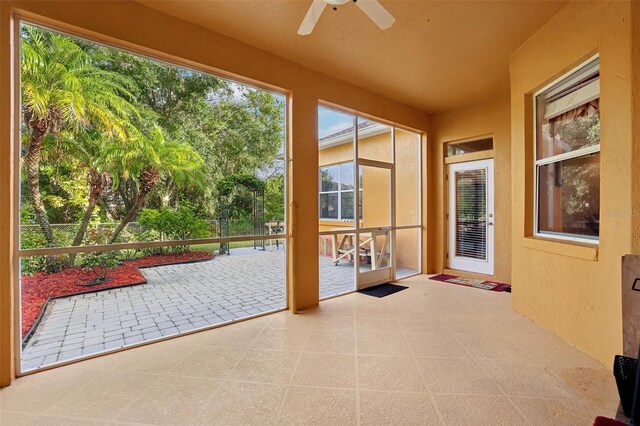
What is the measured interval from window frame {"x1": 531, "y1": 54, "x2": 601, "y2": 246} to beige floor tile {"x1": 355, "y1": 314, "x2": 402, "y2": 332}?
5.96 ft

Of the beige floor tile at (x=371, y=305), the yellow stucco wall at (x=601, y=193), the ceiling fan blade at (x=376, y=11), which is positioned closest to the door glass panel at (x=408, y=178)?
the beige floor tile at (x=371, y=305)

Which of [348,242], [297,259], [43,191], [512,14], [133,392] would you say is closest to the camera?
[133,392]

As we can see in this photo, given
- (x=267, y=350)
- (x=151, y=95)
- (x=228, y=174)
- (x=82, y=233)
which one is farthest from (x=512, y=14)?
(x=82, y=233)

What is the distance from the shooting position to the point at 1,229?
6.59 feet

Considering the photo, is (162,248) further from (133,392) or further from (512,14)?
(512,14)

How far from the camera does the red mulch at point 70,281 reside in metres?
2.27

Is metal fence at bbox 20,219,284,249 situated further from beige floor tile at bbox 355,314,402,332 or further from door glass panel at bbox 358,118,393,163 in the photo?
door glass panel at bbox 358,118,393,163

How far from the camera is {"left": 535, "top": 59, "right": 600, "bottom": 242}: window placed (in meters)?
2.48

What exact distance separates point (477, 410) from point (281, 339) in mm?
1628

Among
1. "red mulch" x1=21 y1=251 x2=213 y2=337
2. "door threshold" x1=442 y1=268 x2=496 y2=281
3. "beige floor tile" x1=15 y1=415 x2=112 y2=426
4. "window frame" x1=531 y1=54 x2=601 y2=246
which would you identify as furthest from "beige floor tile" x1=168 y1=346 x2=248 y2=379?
"door threshold" x1=442 y1=268 x2=496 y2=281

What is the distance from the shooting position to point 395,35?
115 inches

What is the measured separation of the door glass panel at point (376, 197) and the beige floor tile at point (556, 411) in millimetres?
3035

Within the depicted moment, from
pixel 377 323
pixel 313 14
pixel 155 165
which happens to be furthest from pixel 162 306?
pixel 313 14

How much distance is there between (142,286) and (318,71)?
128 inches
